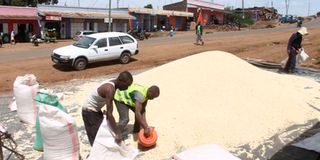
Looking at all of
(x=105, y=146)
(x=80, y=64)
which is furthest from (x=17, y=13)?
(x=105, y=146)

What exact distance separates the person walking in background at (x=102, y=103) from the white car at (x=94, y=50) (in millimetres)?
9965

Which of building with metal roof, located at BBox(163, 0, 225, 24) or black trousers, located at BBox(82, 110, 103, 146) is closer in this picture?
black trousers, located at BBox(82, 110, 103, 146)

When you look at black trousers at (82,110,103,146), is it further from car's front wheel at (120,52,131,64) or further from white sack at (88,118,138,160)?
car's front wheel at (120,52,131,64)

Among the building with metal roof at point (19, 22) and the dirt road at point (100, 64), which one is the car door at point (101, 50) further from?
the building with metal roof at point (19, 22)

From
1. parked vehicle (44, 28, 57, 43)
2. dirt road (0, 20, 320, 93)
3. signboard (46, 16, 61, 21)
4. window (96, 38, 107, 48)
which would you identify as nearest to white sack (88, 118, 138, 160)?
dirt road (0, 20, 320, 93)

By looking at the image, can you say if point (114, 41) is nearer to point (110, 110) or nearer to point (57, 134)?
point (57, 134)

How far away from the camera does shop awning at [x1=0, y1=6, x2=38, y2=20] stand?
29900 millimetres

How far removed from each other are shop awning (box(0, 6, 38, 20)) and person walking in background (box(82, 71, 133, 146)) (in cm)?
2634

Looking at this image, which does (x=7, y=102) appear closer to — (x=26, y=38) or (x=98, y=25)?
(x=26, y=38)

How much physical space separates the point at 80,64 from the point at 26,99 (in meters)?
8.18

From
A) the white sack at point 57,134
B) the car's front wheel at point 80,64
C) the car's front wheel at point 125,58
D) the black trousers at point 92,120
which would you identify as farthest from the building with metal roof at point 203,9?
the white sack at point 57,134

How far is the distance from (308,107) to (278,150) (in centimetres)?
221

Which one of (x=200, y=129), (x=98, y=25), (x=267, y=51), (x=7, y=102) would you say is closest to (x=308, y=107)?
(x=200, y=129)

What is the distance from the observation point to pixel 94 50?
15.9 meters
